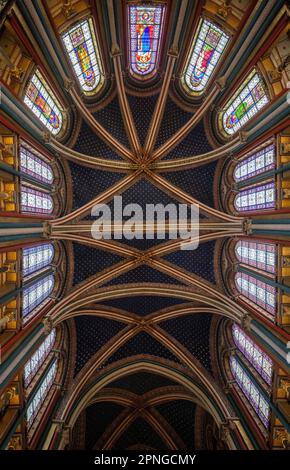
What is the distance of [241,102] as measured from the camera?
14344 mm

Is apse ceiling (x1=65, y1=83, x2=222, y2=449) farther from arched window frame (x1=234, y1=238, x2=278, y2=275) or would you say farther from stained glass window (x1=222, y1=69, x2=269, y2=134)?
arched window frame (x1=234, y1=238, x2=278, y2=275)

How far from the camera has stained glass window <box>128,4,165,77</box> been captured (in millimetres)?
13391

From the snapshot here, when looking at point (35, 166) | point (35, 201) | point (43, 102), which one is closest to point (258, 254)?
point (35, 201)

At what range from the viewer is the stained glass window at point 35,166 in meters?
12.5

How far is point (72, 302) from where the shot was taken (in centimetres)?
1647

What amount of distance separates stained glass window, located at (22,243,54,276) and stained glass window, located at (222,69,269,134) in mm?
11877

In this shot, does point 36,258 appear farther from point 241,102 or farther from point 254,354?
point 241,102

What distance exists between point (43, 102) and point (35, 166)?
9.73 feet

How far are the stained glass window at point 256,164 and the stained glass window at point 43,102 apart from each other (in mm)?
10022

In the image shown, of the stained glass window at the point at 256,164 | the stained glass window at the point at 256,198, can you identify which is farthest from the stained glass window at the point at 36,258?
the stained glass window at the point at 256,164

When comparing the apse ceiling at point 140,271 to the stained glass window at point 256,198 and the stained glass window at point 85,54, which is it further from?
the stained glass window at point 256,198

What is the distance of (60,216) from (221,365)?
12560mm

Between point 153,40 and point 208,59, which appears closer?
point 208,59
